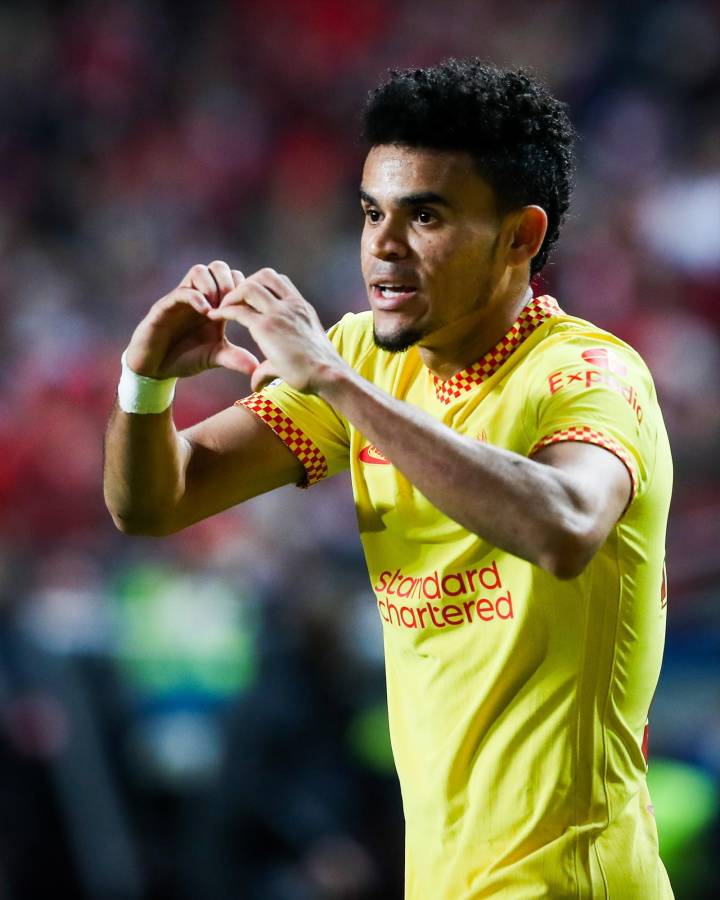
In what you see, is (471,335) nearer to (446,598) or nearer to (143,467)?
(446,598)

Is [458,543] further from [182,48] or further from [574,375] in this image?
[182,48]

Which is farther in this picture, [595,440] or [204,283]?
[204,283]

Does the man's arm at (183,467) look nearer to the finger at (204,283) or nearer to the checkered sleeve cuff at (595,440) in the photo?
the finger at (204,283)

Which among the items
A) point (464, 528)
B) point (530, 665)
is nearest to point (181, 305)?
point (464, 528)

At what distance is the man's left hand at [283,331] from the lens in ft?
6.40

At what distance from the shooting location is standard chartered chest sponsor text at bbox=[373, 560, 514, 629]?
2256 millimetres

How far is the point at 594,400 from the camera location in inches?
81.8

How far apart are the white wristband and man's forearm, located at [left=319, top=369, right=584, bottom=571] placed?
0.67m

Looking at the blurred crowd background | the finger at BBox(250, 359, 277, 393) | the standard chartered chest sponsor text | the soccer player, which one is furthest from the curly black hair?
the standard chartered chest sponsor text

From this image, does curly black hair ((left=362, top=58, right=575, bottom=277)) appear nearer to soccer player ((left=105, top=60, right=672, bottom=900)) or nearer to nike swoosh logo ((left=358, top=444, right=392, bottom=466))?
soccer player ((left=105, top=60, right=672, bottom=900))

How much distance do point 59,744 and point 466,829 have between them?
2345 millimetres

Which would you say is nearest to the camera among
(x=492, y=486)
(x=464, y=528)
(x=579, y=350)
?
(x=492, y=486)

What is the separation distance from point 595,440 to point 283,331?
48cm

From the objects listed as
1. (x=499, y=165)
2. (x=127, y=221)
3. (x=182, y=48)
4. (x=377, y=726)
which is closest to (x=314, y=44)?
(x=182, y=48)
